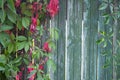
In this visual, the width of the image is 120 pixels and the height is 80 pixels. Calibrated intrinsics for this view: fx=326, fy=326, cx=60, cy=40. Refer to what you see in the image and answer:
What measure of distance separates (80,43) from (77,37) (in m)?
0.07

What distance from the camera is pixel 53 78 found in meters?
3.29

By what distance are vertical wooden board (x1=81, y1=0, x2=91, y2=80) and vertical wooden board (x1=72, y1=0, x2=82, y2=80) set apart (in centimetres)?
5

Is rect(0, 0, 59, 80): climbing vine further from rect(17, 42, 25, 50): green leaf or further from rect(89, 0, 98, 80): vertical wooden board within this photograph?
rect(89, 0, 98, 80): vertical wooden board

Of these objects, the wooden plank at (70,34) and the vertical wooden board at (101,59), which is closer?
the wooden plank at (70,34)

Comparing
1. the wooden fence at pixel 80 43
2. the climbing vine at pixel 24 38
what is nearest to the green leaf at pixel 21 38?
the climbing vine at pixel 24 38

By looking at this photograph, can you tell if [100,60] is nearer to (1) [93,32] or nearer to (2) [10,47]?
(1) [93,32]

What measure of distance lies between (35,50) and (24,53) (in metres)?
0.09

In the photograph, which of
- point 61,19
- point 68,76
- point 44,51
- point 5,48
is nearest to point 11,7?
point 5,48

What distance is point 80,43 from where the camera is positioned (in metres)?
3.39

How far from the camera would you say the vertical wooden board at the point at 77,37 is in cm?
335

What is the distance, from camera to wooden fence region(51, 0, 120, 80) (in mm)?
3289

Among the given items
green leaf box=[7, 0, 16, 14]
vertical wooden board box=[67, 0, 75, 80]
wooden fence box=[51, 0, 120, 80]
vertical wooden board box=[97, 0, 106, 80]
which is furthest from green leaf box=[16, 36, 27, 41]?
vertical wooden board box=[97, 0, 106, 80]

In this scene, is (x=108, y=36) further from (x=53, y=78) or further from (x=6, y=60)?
(x=6, y=60)

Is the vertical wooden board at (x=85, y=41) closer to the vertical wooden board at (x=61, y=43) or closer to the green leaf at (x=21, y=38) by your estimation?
the vertical wooden board at (x=61, y=43)
